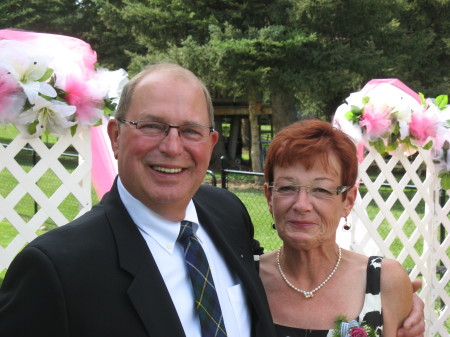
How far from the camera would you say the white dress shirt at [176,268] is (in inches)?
77.1

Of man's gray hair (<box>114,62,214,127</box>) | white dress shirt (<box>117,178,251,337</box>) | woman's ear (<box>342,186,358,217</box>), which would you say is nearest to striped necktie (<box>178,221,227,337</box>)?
white dress shirt (<box>117,178,251,337</box>)

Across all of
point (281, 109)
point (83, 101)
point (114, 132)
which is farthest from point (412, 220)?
point (281, 109)

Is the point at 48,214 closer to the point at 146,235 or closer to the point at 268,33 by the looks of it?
the point at 146,235

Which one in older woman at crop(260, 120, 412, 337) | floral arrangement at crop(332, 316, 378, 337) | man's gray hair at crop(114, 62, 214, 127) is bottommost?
floral arrangement at crop(332, 316, 378, 337)

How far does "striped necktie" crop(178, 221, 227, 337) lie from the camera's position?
1.97 metres

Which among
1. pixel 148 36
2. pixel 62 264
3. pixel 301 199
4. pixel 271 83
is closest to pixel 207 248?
pixel 301 199

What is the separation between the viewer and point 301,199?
8.41 ft

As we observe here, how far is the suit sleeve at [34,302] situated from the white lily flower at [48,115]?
2024 mm

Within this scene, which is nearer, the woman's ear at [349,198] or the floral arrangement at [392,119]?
the woman's ear at [349,198]

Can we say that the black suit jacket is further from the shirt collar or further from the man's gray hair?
the man's gray hair

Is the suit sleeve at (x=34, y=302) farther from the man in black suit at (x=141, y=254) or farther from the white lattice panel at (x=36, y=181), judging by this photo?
the white lattice panel at (x=36, y=181)

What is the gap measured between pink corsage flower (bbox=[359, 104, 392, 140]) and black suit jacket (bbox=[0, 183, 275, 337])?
2838mm

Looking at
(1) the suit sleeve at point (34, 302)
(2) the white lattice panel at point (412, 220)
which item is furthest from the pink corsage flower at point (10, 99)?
(2) the white lattice panel at point (412, 220)

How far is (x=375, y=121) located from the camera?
176 inches
